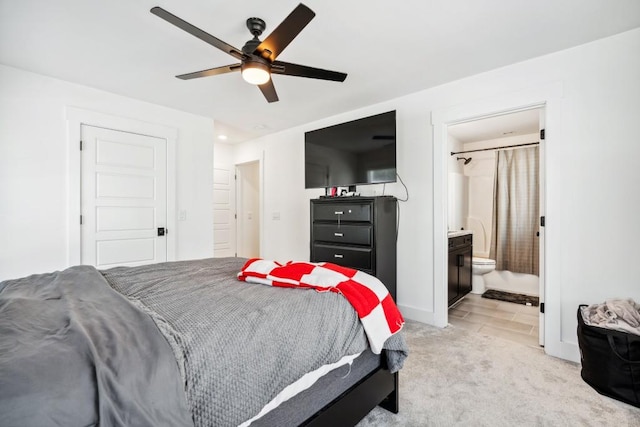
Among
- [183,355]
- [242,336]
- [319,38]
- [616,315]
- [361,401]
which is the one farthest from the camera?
[319,38]

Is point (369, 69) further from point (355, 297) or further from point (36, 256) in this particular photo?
point (36, 256)

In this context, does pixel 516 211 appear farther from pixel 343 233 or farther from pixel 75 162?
pixel 75 162

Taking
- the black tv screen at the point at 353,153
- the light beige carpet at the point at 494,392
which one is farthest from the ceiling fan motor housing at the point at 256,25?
the light beige carpet at the point at 494,392

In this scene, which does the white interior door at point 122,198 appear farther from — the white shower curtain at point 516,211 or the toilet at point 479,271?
the white shower curtain at point 516,211

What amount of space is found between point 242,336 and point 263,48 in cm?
160

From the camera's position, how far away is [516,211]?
4.17m

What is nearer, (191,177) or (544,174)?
(544,174)

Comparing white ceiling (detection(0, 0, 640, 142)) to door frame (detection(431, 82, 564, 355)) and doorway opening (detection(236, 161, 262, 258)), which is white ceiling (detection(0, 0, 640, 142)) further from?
doorway opening (detection(236, 161, 262, 258))

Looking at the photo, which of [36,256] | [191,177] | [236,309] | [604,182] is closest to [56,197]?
[36,256]

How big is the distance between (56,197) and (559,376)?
4.38 meters

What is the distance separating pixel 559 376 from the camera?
202 centimetres

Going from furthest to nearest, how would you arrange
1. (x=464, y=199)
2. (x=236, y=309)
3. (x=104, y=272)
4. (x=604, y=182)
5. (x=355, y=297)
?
1. (x=464, y=199)
2. (x=604, y=182)
3. (x=104, y=272)
4. (x=355, y=297)
5. (x=236, y=309)

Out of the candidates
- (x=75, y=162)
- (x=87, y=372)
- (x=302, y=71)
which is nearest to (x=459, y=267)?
(x=302, y=71)

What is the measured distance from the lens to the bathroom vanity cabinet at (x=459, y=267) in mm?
3260
